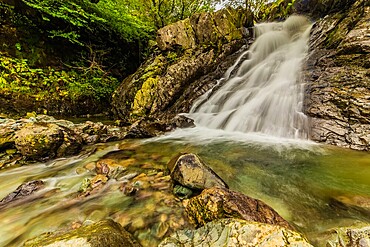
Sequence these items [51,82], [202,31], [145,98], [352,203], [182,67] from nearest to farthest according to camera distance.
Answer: [352,203] → [145,98] → [182,67] → [51,82] → [202,31]

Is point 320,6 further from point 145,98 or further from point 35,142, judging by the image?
point 35,142

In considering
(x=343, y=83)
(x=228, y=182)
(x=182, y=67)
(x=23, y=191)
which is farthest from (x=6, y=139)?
(x=343, y=83)

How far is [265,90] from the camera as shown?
6.42 m

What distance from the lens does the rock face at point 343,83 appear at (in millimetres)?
4031

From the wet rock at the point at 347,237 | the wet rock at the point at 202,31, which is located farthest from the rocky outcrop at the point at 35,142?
the wet rock at the point at 202,31

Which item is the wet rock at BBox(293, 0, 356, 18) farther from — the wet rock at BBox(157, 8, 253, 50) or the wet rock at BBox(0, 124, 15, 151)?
the wet rock at BBox(0, 124, 15, 151)

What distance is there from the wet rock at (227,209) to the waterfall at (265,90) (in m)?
3.31

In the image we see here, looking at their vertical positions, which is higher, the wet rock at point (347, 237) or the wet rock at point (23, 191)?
the wet rock at point (23, 191)

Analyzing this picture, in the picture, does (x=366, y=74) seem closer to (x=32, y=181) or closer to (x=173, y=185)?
(x=173, y=185)

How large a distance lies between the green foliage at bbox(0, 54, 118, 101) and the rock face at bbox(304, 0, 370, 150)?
8.98m

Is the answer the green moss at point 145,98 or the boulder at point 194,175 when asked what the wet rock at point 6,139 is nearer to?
the boulder at point 194,175

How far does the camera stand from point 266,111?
5566 millimetres

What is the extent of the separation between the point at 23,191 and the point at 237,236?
3.29 meters

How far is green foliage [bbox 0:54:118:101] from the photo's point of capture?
7.17 metres
